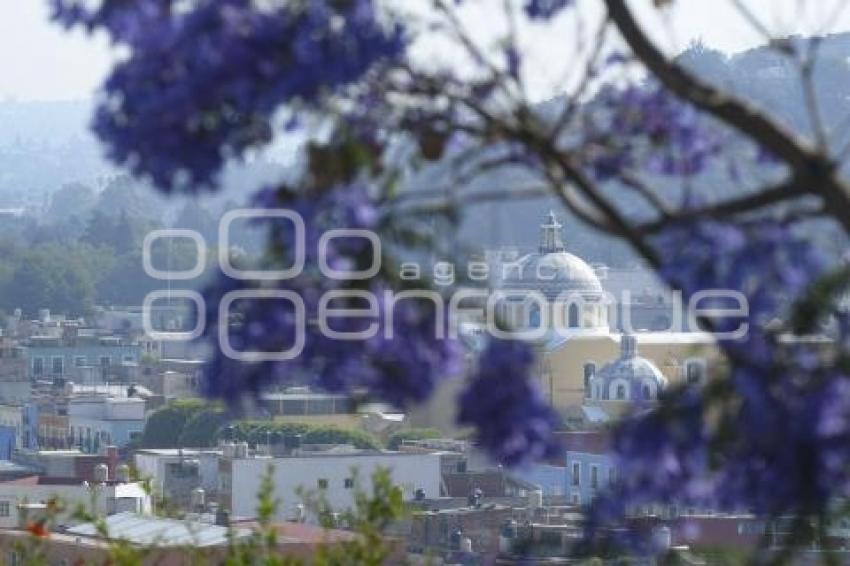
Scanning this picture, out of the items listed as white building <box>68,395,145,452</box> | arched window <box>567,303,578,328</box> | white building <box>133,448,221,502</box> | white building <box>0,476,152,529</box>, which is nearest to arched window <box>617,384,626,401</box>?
arched window <box>567,303,578,328</box>

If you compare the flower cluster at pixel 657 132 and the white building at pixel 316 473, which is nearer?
the flower cluster at pixel 657 132

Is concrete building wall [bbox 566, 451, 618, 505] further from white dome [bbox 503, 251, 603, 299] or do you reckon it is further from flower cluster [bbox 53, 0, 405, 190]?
flower cluster [bbox 53, 0, 405, 190]

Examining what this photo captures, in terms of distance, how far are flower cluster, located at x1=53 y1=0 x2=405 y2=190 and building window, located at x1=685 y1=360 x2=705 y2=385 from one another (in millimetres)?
498

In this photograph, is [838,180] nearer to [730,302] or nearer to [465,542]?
[730,302]

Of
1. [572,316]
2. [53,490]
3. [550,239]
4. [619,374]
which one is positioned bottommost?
[53,490]

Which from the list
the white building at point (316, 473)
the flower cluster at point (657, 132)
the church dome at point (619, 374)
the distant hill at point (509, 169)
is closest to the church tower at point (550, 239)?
the distant hill at point (509, 169)

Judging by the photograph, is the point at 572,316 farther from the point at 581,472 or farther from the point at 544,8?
the point at 544,8

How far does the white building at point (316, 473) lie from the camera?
34.2 meters

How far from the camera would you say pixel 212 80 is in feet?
8.88

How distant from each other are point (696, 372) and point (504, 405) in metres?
0.33

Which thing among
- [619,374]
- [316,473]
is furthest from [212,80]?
[619,374]

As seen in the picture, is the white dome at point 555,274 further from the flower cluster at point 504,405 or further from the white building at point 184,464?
the flower cluster at point 504,405

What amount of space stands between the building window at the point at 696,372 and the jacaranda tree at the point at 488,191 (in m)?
0.09

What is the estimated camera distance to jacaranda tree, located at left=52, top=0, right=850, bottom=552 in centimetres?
275
